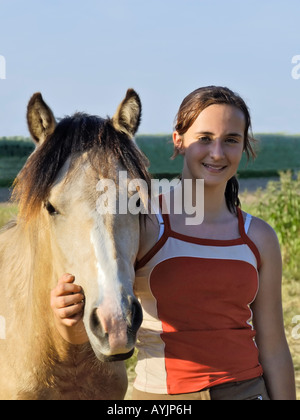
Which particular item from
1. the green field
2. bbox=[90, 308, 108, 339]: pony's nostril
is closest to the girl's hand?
bbox=[90, 308, 108, 339]: pony's nostril

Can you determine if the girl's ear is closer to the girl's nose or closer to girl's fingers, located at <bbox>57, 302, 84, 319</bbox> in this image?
the girl's nose

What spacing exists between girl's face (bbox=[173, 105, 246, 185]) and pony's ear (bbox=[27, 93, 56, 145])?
2.11 ft

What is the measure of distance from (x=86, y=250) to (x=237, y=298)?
72 cm

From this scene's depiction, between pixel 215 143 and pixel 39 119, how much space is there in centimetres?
82

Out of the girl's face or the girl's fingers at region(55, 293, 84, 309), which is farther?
the girl's face

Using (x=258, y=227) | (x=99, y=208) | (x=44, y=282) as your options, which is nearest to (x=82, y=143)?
(x=99, y=208)

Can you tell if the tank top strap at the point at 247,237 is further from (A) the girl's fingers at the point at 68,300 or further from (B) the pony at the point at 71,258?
(A) the girl's fingers at the point at 68,300

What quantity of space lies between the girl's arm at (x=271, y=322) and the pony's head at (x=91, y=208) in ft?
2.06

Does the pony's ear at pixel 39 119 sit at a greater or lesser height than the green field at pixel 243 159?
lesser

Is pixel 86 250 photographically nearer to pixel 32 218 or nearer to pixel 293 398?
pixel 32 218

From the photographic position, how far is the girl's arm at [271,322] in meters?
2.47

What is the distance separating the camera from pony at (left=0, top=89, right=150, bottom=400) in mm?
1956

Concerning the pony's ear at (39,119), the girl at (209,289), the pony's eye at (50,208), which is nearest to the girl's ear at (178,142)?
the girl at (209,289)

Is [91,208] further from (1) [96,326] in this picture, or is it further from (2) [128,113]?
(2) [128,113]
